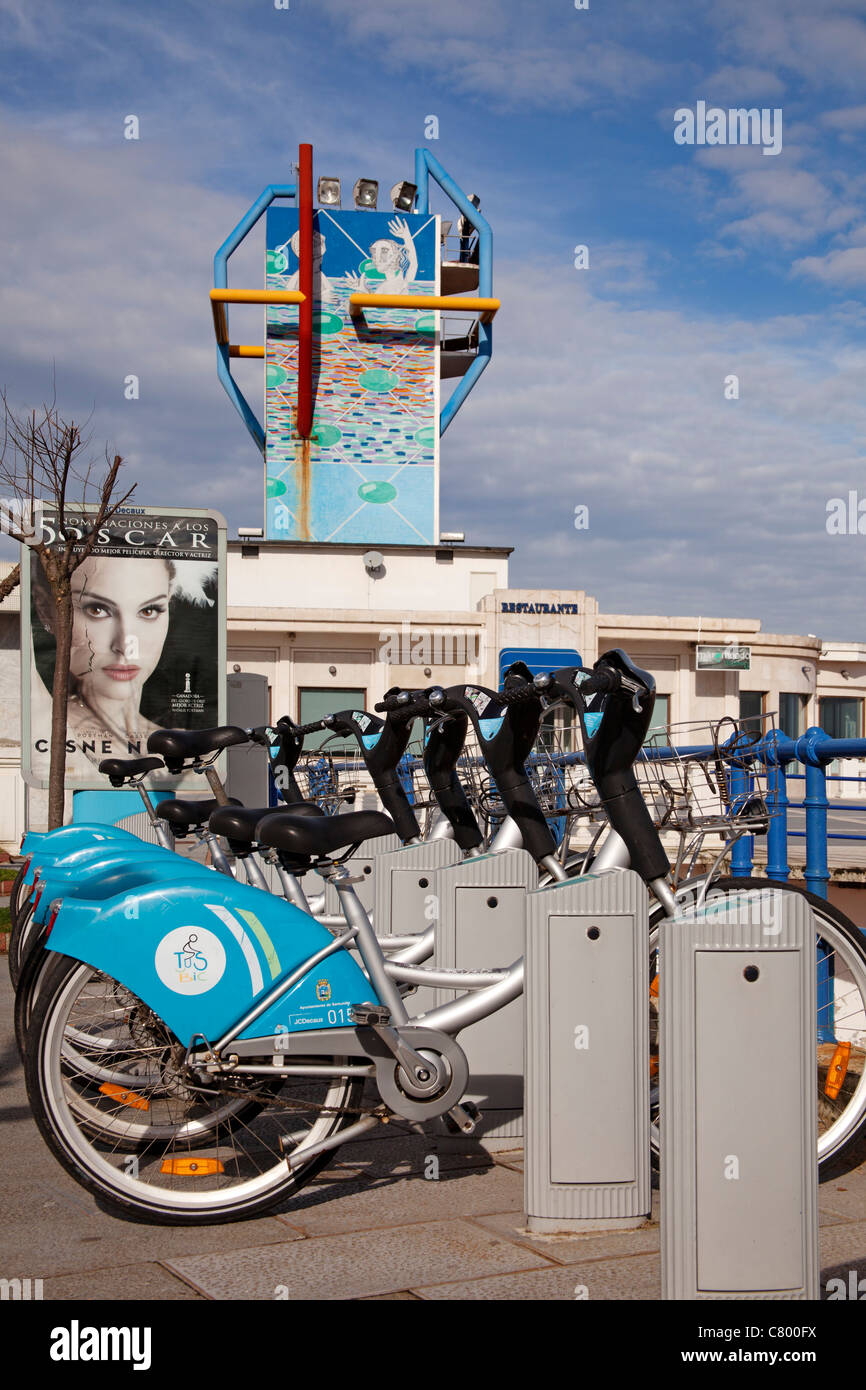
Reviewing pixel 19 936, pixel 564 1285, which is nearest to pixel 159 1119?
pixel 564 1285

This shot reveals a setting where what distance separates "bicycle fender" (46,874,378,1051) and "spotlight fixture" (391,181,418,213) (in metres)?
36.2

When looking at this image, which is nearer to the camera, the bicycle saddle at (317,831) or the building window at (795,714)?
the bicycle saddle at (317,831)

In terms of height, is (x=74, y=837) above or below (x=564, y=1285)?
above

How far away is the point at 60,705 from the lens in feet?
32.5

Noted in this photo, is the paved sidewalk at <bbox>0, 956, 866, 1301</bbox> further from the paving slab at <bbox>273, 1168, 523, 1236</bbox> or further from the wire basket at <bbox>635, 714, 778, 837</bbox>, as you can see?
the wire basket at <bbox>635, 714, 778, 837</bbox>

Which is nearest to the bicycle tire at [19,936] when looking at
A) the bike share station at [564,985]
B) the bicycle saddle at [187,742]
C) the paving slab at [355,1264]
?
the bike share station at [564,985]

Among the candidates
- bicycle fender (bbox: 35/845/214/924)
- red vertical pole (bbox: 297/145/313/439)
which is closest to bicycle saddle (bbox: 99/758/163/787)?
bicycle fender (bbox: 35/845/214/924)

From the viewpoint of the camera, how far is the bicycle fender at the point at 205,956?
354cm

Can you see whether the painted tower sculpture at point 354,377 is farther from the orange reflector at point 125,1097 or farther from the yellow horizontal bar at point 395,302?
the orange reflector at point 125,1097

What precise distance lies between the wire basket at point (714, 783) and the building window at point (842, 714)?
4027cm

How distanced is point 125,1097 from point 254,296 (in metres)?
33.0

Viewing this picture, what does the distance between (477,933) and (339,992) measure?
1.08 meters

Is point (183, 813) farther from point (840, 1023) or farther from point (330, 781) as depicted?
point (840, 1023)
